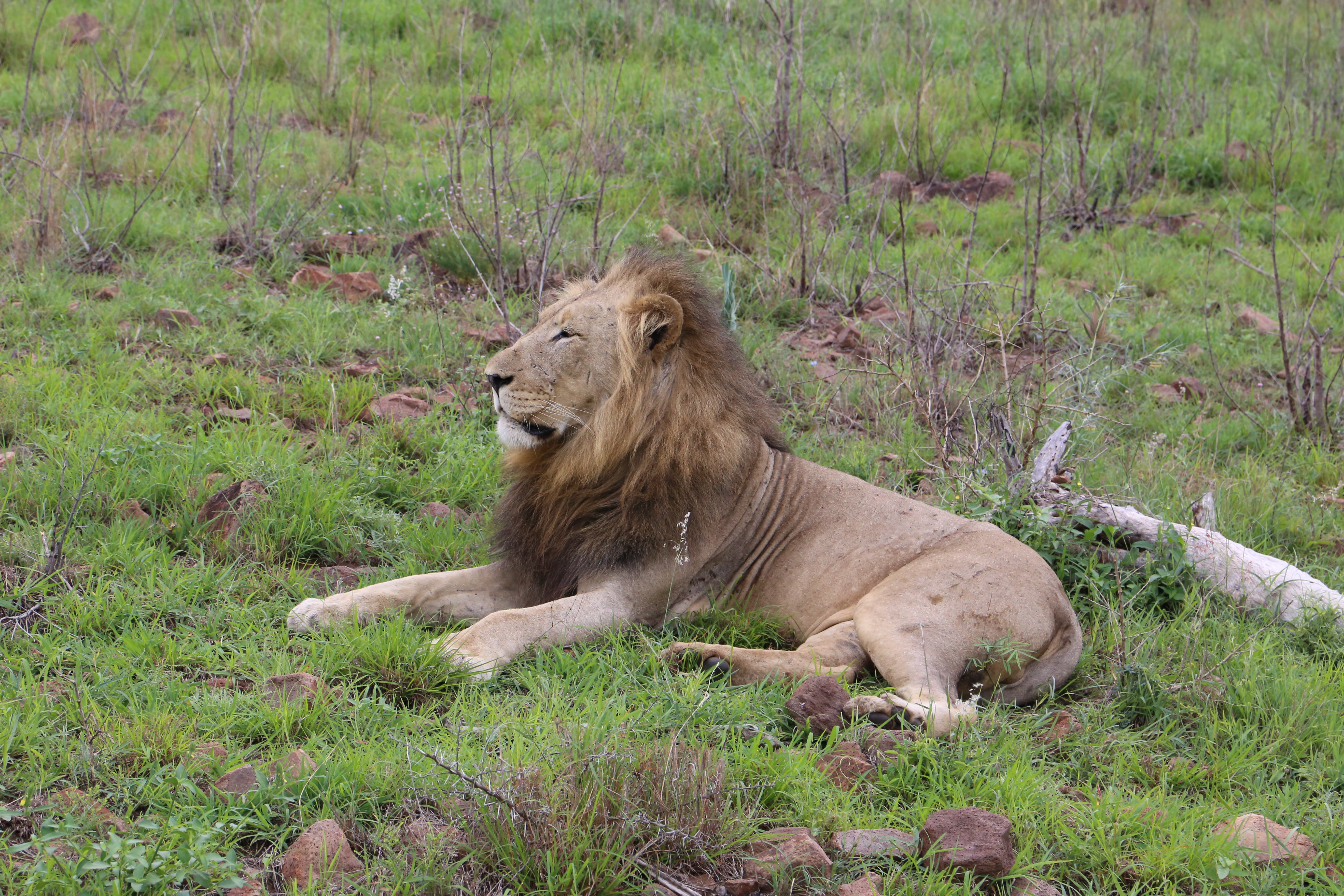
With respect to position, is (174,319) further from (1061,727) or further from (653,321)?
(1061,727)

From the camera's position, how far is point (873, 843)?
2.49 meters

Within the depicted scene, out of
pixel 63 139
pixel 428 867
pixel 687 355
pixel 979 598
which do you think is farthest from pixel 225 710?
pixel 63 139

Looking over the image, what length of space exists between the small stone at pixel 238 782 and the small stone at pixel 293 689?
1.11ft

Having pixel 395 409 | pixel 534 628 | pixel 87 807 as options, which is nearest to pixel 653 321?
pixel 534 628

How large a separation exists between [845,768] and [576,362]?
4.91 ft

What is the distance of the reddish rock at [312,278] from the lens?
19.1 ft

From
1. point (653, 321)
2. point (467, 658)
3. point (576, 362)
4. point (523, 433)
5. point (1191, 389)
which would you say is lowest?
point (1191, 389)

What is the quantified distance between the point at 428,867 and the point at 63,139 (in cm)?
519

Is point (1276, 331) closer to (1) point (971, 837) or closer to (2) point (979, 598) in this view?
(2) point (979, 598)

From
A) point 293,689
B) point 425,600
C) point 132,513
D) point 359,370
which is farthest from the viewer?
point 359,370

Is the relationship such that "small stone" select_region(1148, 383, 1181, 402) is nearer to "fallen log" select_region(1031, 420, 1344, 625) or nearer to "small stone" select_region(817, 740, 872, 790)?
"fallen log" select_region(1031, 420, 1344, 625)

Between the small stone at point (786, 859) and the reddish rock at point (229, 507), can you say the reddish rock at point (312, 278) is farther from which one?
the small stone at point (786, 859)

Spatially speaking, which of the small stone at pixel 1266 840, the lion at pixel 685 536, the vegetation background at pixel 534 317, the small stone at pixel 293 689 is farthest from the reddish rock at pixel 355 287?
the small stone at pixel 1266 840

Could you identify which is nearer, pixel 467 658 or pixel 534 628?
pixel 467 658
